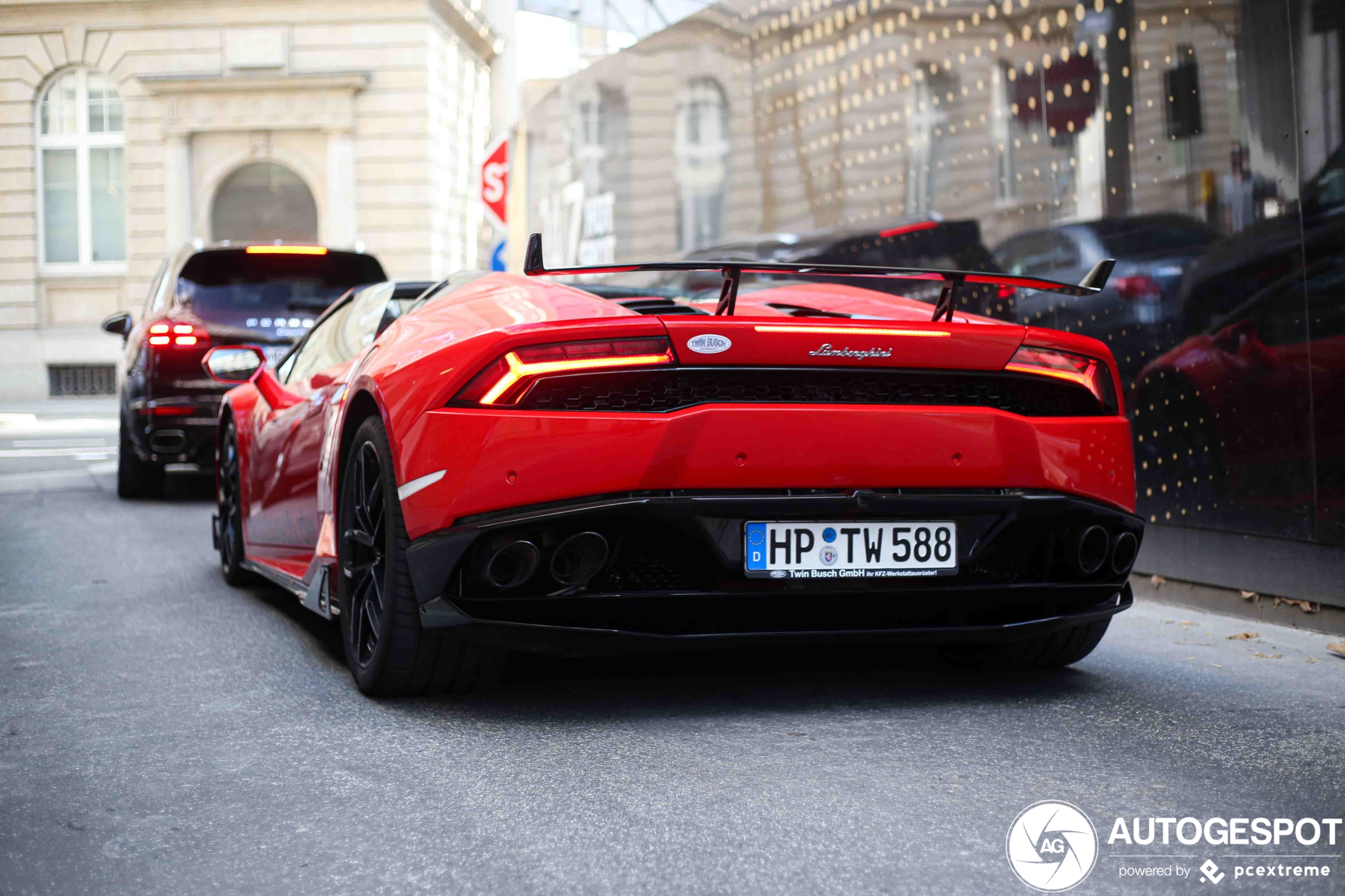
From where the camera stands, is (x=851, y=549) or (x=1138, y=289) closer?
(x=851, y=549)

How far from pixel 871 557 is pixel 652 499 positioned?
55 cm

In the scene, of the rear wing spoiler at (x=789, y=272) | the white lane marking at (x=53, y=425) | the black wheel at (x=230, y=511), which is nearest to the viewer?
the rear wing spoiler at (x=789, y=272)

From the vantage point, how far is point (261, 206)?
30812mm

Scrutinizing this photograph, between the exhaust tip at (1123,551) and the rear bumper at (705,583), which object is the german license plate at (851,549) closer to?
the rear bumper at (705,583)

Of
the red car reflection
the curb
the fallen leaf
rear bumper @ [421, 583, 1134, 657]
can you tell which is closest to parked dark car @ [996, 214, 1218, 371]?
the red car reflection

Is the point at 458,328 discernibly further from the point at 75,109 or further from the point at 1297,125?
the point at 75,109

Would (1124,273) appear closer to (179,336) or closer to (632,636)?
(632,636)

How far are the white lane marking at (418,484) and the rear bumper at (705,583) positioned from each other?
0.11 meters

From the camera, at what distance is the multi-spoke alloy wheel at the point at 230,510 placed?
6086 millimetres

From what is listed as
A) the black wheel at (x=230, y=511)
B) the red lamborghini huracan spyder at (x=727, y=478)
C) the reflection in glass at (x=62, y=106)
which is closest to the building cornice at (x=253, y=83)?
the reflection in glass at (x=62, y=106)

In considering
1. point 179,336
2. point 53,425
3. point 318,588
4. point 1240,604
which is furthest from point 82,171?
point 1240,604

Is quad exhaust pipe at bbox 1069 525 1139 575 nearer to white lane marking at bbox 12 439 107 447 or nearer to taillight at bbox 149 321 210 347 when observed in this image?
taillight at bbox 149 321 210 347

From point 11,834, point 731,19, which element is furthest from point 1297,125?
point 731,19

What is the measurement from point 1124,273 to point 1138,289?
0.15m
